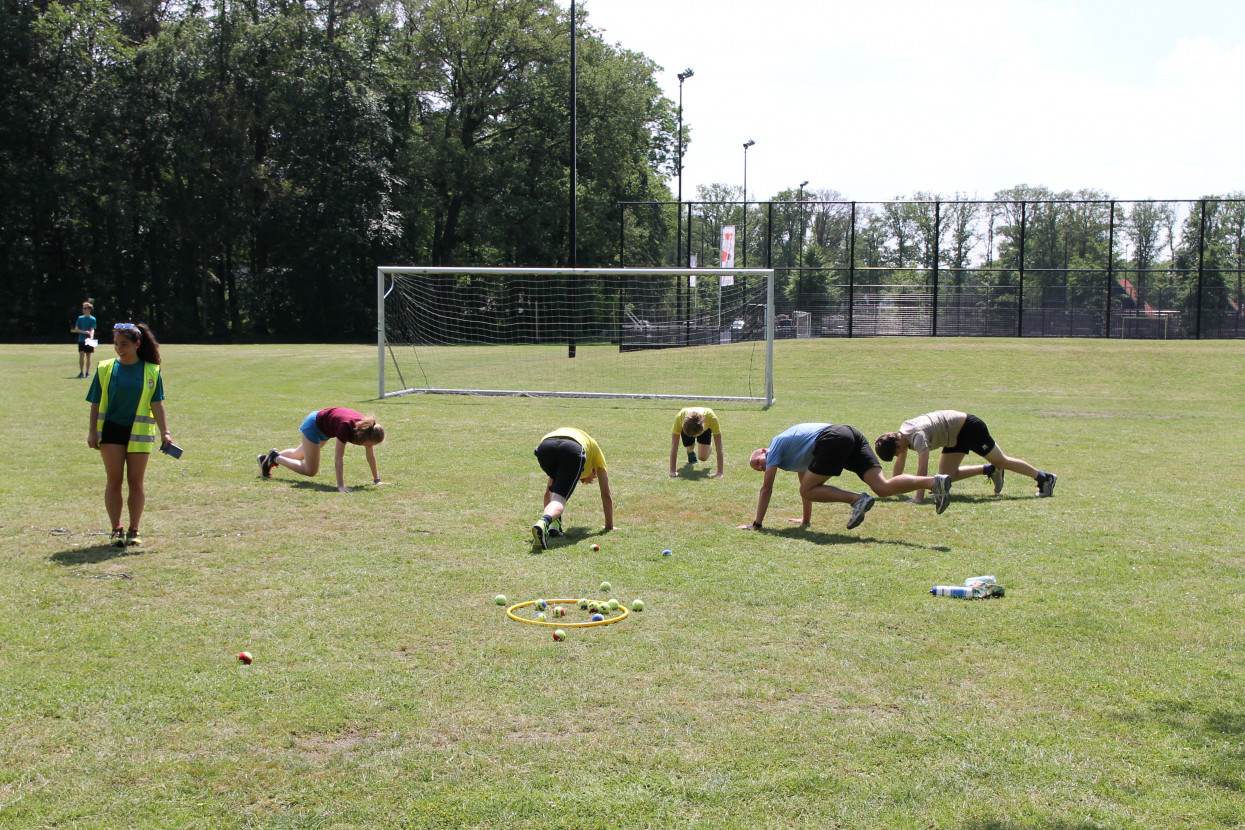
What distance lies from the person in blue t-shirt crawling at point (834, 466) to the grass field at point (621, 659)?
35 centimetres

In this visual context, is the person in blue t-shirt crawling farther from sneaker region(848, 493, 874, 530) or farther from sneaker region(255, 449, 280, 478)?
sneaker region(255, 449, 280, 478)

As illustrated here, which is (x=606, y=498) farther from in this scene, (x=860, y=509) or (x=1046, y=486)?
(x=1046, y=486)

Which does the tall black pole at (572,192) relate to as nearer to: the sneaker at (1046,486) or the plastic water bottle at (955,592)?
the sneaker at (1046,486)

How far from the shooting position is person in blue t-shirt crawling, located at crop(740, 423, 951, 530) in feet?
28.8

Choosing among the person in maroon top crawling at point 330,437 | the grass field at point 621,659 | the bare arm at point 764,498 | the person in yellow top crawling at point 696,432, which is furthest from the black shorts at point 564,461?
the person in maroon top crawling at point 330,437

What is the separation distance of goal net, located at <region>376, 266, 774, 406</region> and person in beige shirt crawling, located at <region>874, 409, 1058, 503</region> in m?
12.9

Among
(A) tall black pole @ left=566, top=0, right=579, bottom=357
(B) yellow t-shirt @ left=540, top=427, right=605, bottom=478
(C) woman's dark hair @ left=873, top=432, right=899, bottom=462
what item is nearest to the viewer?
(B) yellow t-shirt @ left=540, top=427, right=605, bottom=478

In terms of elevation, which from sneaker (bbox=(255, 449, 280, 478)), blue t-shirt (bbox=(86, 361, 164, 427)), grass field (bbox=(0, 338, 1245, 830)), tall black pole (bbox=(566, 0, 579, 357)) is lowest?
grass field (bbox=(0, 338, 1245, 830))

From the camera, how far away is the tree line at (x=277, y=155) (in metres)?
45.2

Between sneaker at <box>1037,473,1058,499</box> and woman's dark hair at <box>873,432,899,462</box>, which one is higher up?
woman's dark hair at <box>873,432,899,462</box>

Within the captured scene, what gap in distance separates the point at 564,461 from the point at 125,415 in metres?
3.61

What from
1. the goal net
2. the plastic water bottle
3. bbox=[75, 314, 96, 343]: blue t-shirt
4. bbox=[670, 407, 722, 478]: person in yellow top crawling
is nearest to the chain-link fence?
the goal net

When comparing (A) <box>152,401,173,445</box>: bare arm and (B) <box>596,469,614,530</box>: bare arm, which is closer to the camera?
(A) <box>152,401,173,445</box>: bare arm

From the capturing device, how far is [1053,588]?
23.4ft
